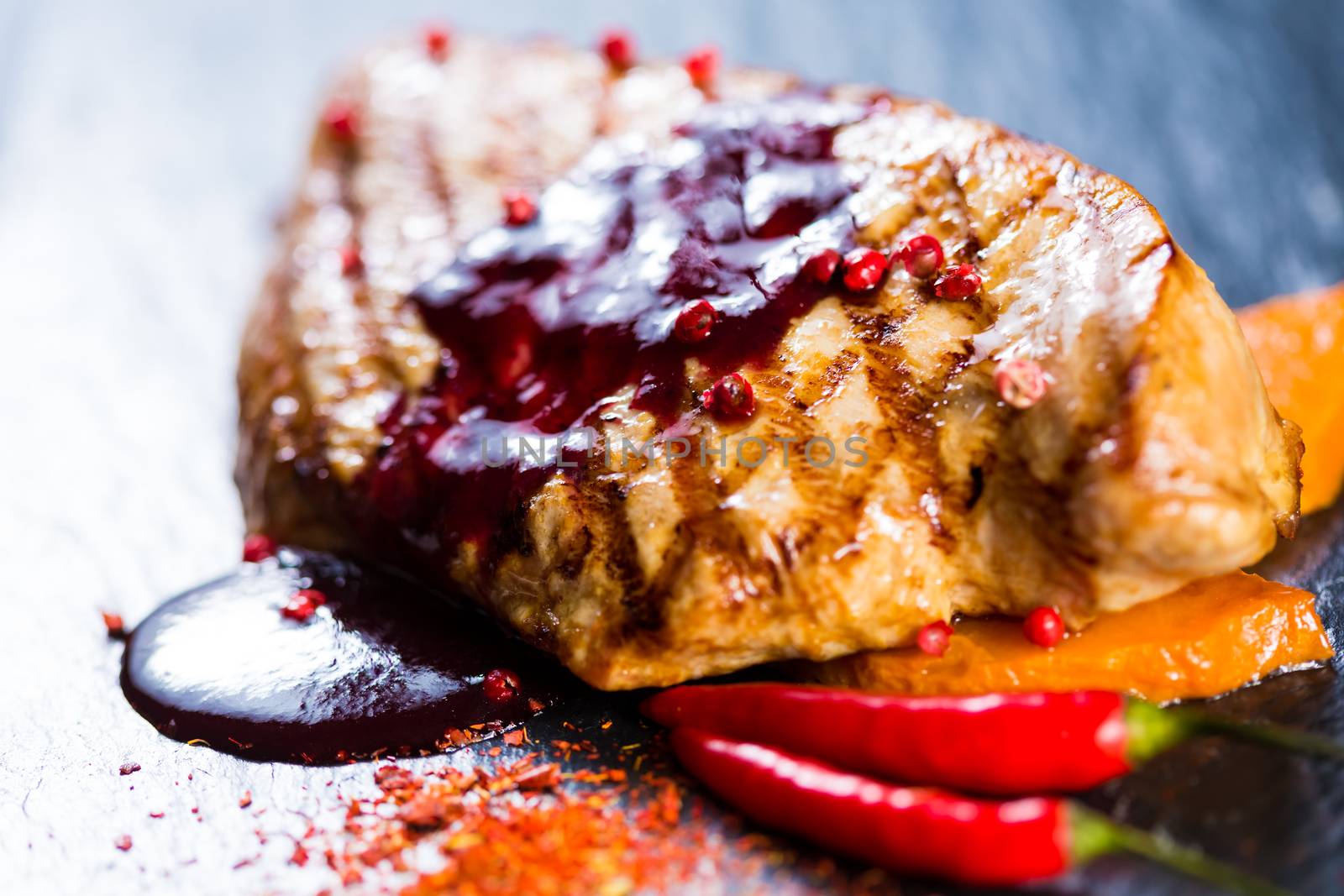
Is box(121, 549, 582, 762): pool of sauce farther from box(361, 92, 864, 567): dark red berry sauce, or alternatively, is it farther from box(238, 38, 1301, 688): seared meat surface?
box(361, 92, 864, 567): dark red berry sauce

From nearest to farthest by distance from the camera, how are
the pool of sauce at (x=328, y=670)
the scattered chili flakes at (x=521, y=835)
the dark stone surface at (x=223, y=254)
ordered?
the scattered chili flakes at (x=521, y=835) < the dark stone surface at (x=223, y=254) < the pool of sauce at (x=328, y=670)

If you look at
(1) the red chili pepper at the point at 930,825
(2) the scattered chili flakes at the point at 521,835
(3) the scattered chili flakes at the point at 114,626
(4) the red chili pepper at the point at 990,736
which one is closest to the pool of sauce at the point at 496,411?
(3) the scattered chili flakes at the point at 114,626

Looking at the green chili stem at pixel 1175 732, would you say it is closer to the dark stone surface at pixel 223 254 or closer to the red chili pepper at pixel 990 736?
the red chili pepper at pixel 990 736

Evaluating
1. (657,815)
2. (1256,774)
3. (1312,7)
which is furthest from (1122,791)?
(1312,7)

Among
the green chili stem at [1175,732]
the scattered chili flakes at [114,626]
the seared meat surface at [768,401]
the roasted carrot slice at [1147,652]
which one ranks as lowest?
the roasted carrot slice at [1147,652]

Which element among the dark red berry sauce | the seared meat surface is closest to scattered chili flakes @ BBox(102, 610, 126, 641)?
the seared meat surface

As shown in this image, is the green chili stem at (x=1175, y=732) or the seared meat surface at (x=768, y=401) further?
the seared meat surface at (x=768, y=401)
